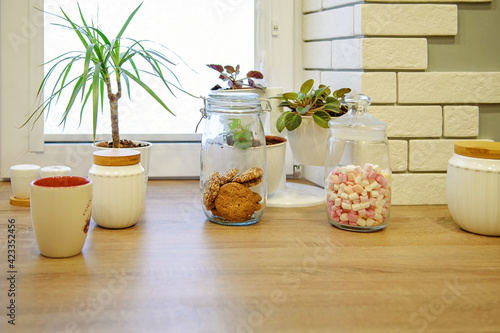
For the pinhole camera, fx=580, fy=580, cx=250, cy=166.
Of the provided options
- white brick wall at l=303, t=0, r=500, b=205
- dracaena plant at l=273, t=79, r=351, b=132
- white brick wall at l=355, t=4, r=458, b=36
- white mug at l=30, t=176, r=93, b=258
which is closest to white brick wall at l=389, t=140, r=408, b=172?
white brick wall at l=303, t=0, r=500, b=205

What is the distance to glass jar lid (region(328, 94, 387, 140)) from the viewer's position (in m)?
1.14

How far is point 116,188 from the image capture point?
3.51 ft

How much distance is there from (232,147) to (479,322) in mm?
630

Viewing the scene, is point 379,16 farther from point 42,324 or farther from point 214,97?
point 42,324

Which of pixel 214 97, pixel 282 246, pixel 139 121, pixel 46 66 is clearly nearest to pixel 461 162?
pixel 282 246

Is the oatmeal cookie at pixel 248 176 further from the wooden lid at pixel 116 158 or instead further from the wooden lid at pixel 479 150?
the wooden lid at pixel 479 150

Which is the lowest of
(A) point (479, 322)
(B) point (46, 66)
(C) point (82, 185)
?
(A) point (479, 322)

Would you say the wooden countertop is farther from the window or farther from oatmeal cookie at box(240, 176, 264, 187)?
the window

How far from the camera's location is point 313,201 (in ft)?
4.35

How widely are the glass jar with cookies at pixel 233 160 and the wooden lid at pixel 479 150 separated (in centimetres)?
38

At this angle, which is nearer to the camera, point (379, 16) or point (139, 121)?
point (379, 16)

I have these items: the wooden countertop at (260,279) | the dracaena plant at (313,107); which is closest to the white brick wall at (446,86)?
the dracaena plant at (313,107)

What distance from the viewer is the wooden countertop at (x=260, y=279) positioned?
2.27ft

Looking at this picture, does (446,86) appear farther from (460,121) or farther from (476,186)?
(476,186)
